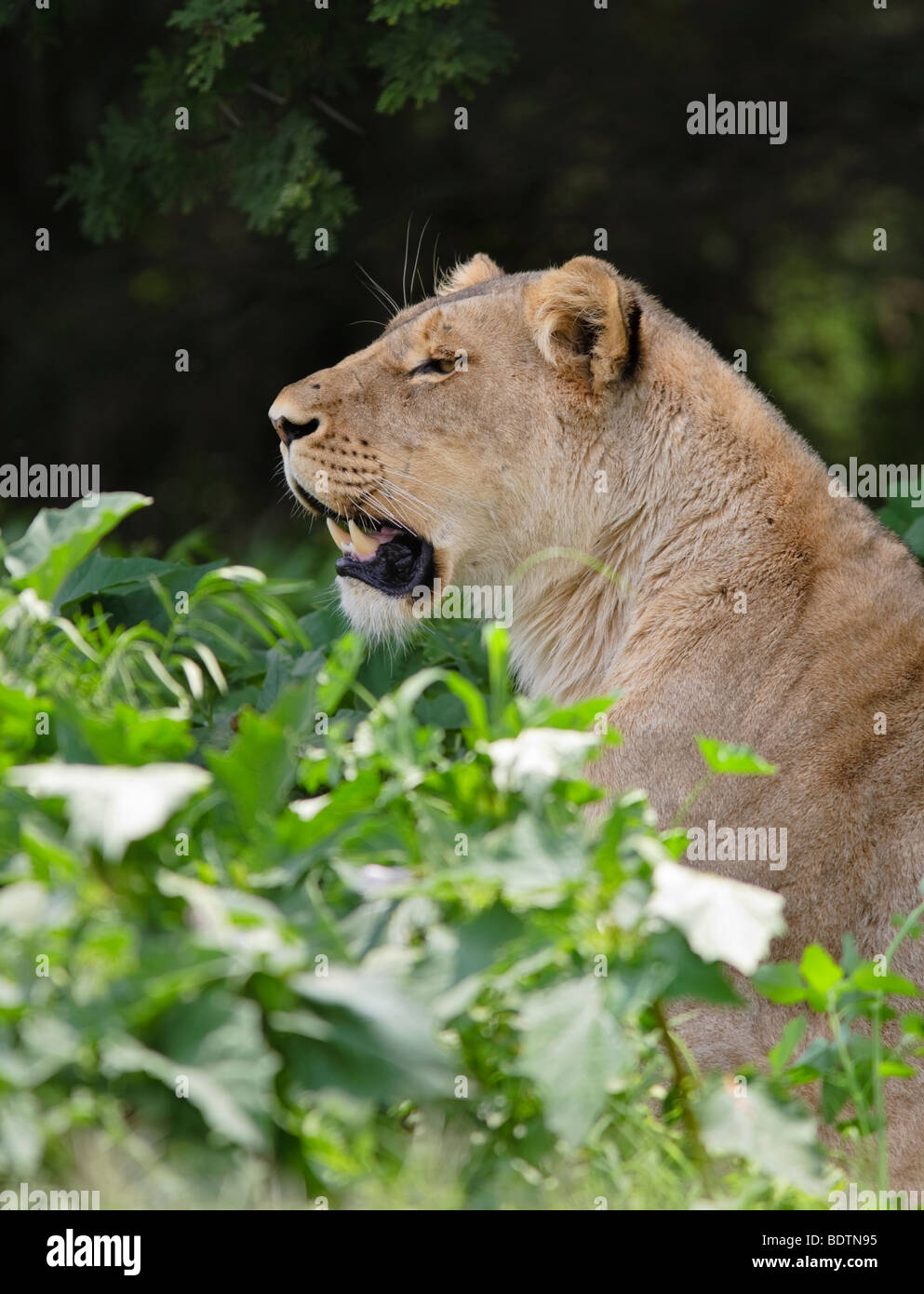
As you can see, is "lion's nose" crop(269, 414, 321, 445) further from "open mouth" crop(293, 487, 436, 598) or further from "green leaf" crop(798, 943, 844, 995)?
"green leaf" crop(798, 943, 844, 995)

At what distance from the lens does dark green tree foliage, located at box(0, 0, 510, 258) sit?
541cm

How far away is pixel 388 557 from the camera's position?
159 inches

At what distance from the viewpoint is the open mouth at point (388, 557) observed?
399 centimetres

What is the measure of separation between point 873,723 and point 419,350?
4.95 ft

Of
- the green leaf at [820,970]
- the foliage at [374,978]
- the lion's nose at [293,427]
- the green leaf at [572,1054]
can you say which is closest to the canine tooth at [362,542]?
the lion's nose at [293,427]

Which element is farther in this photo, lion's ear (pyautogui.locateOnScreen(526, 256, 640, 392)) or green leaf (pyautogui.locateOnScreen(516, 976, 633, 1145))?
lion's ear (pyautogui.locateOnScreen(526, 256, 640, 392))

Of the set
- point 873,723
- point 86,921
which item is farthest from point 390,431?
point 86,921

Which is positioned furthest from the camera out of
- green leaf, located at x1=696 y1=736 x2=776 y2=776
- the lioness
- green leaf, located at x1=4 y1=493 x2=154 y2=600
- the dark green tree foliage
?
the dark green tree foliage

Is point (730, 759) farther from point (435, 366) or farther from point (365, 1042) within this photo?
point (435, 366)

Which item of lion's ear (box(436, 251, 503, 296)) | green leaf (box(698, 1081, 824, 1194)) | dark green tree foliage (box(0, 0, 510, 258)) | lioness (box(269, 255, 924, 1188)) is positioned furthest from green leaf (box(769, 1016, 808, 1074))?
dark green tree foliage (box(0, 0, 510, 258))

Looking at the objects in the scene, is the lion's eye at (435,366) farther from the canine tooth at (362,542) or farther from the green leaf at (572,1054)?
the green leaf at (572,1054)

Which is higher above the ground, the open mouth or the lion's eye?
the lion's eye

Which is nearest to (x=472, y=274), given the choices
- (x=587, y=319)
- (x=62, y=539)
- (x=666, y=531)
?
(x=587, y=319)

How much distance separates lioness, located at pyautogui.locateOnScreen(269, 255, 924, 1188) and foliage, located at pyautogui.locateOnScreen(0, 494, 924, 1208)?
75 cm
